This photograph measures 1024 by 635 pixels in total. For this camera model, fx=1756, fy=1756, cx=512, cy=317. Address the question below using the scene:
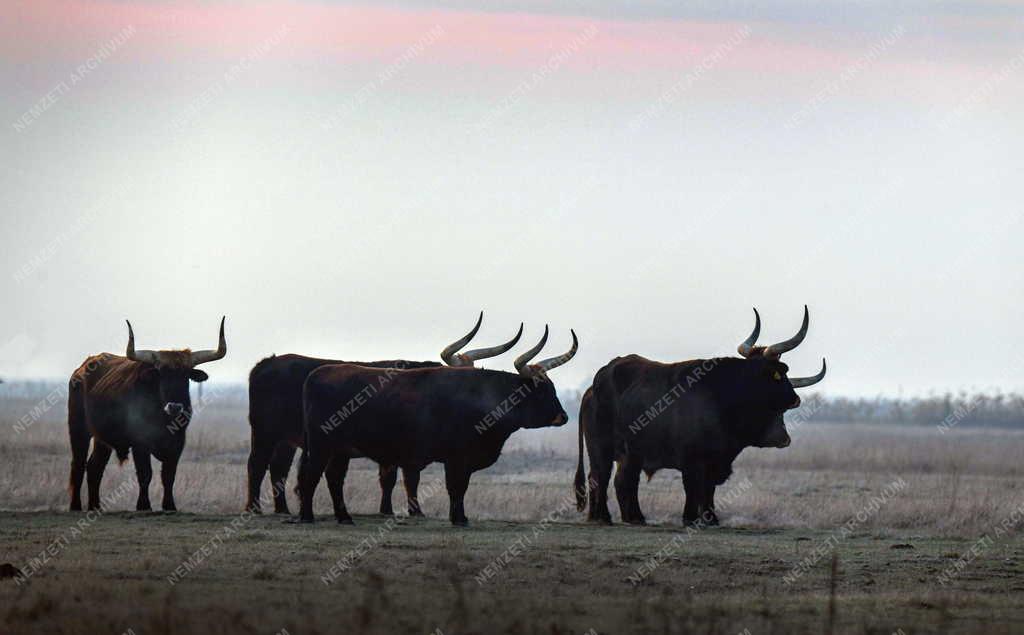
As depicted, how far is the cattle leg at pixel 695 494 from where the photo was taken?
2205 centimetres

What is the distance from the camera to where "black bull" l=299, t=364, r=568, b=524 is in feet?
69.5

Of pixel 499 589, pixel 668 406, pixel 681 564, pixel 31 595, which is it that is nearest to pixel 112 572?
pixel 31 595

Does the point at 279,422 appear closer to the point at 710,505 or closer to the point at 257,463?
the point at 257,463

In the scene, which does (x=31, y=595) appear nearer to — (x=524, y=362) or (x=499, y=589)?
(x=499, y=589)

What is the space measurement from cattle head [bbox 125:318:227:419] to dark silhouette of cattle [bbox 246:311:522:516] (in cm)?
75

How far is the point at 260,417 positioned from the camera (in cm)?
2353

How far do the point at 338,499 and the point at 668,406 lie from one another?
4.50 metres

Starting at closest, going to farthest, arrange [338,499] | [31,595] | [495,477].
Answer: [31,595]
[338,499]
[495,477]

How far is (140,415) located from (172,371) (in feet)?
2.37

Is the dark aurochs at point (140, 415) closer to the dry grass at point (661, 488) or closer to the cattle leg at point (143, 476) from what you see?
the cattle leg at point (143, 476)

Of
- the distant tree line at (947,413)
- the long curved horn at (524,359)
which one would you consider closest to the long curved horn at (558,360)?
the long curved horn at (524,359)

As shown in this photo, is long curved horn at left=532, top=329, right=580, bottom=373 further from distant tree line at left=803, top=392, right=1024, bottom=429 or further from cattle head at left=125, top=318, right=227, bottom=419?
distant tree line at left=803, top=392, right=1024, bottom=429

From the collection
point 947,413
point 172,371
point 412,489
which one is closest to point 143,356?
point 172,371

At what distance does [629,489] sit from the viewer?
22.9 m
